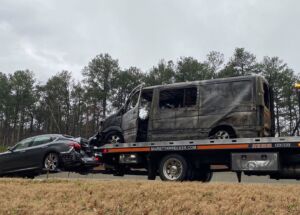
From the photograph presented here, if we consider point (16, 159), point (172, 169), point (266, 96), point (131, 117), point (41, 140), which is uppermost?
point (266, 96)

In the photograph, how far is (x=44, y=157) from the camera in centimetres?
1223

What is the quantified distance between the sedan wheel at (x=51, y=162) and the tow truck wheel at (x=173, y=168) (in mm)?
3343

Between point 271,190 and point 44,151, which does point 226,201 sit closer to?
point 271,190

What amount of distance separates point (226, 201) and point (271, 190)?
1.34 metres

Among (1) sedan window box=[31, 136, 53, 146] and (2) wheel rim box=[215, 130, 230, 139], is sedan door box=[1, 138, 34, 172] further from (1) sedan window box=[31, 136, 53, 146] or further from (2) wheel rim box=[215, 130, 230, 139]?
(2) wheel rim box=[215, 130, 230, 139]

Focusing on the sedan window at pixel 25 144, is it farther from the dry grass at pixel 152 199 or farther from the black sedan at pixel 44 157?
the dry grass at pixel 152 199

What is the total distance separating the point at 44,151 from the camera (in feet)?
40.2

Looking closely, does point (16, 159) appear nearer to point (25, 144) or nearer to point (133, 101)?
point (25, 144)

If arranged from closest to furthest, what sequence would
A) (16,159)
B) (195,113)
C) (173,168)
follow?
(173,168)
(195,113)
(16,159)

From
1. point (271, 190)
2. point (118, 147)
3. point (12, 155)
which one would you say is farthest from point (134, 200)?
point (12, 155)

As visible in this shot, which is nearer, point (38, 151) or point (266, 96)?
point (266, 96)

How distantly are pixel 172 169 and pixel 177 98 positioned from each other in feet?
6.56

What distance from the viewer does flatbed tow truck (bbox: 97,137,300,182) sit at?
9.63 m

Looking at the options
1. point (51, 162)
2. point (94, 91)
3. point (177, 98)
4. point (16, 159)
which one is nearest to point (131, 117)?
point (177, 98)
